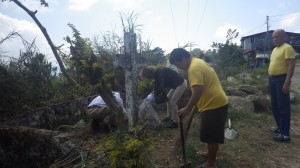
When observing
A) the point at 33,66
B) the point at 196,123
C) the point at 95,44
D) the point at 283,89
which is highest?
the point at 95,44

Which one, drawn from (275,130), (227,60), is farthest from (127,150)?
(227,60)

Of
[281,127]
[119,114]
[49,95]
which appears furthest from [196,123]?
[49,95]

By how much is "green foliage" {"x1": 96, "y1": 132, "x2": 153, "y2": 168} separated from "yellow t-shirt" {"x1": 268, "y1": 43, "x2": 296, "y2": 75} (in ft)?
10.5

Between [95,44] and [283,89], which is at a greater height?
[95,44]

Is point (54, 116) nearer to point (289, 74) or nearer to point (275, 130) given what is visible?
point (275, 130)

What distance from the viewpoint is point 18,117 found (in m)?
6.42

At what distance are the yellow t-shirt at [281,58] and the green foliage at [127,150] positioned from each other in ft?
10.5

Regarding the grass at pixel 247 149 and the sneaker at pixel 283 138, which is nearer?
the grass at pixel 247 149

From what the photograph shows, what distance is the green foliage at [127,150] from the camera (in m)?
3.26

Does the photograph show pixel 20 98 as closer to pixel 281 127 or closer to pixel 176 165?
pixel 176 165

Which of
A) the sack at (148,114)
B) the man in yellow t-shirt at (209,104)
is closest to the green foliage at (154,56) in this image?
the sack at (148,114)

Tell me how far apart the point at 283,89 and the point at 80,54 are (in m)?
3.58

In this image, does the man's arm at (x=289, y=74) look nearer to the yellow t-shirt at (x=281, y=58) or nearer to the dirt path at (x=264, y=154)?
the yellow t-shirt at (x=281, y=58)

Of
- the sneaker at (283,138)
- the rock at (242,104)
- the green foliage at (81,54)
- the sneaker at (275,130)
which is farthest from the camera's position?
the rock at (242,104)
